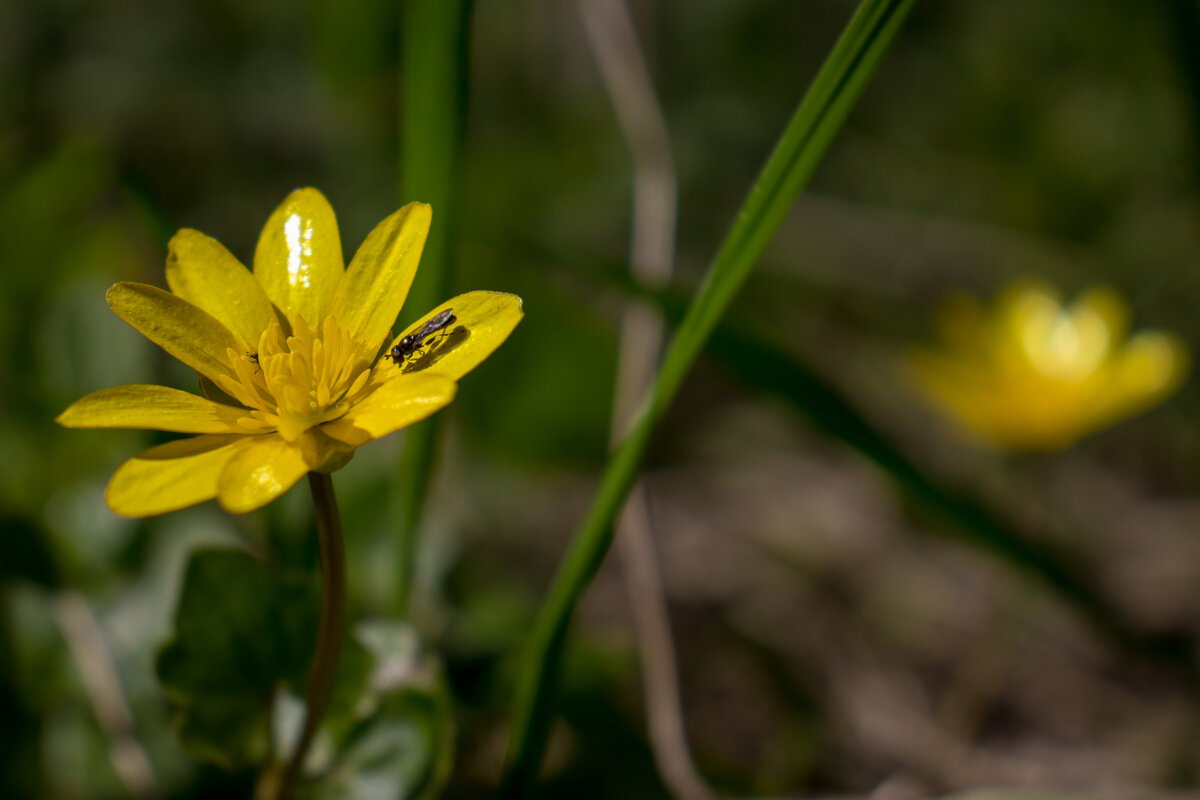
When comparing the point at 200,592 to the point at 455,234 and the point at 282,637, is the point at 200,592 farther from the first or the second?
the point at 455,234

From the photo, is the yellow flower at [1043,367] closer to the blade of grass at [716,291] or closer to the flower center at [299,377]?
the blade of grass at [716,291]

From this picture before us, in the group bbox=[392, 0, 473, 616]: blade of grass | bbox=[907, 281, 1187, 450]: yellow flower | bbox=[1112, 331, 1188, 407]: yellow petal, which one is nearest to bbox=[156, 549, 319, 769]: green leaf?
bbox=[392, 0, 473, 616]: blade of grass

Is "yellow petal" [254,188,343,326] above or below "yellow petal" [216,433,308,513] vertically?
above

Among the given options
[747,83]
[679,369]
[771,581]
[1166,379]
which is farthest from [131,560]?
[747,83]

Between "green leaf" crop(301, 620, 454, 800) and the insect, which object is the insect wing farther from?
"green leaf" crop(301, 620, 454, 800)

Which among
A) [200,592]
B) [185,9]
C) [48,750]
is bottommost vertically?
[48,750]

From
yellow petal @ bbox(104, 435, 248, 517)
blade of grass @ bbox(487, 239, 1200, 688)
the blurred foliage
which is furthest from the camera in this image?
the blurred foliage

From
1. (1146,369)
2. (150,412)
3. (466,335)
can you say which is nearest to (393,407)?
(466,335)

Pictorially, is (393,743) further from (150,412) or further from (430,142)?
(430,142)
